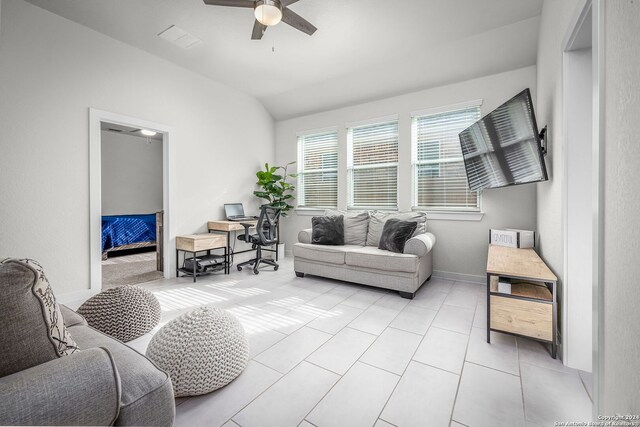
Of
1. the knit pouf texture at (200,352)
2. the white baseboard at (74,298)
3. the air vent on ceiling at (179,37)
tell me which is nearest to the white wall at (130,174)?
the white baseboard at (74,298)

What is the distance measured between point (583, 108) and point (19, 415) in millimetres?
2883

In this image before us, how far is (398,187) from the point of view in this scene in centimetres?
423

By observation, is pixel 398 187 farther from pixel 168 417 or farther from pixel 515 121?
pixel 168 417

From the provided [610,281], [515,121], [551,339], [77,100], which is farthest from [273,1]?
[551,339]

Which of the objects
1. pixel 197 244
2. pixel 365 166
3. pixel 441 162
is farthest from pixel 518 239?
pixel 197 244

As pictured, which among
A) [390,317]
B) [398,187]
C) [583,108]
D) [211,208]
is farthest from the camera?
[211,208]

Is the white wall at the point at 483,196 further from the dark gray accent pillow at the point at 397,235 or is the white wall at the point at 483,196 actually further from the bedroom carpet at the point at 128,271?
the bedroom carpet at the point at 128,271

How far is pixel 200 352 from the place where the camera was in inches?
61.4

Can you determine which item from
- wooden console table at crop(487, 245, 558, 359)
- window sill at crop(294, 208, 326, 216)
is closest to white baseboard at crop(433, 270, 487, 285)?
wooden console table at crop(487, 245, 558, 359)

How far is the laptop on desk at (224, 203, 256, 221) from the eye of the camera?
4656 millimetres

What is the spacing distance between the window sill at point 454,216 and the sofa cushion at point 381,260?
107cm

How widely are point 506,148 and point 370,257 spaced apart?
1.79m

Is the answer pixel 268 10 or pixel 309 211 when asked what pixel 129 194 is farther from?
pixel 268 10

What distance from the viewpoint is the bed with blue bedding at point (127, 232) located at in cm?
555
